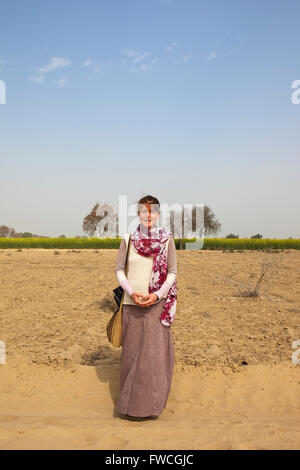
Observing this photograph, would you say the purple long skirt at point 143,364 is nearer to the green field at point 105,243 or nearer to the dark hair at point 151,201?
the dark hair at point 151,201

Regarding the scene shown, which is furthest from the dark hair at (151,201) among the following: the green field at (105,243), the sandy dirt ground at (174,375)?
the green field at (105,243)

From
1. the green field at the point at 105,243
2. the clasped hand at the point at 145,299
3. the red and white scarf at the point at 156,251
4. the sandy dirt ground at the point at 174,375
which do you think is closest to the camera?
the sandy dirt ground at the point at 174,375

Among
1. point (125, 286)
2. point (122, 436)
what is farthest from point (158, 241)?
point (122, 436)

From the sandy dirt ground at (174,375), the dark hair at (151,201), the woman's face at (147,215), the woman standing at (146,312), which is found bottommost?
the sandy dirt ground at (174,375)

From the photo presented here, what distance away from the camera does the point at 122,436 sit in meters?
3.15

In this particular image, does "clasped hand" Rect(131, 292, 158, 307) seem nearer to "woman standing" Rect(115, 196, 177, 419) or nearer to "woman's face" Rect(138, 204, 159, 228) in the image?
"woman standing" Rect(115, 196, 177, 419)

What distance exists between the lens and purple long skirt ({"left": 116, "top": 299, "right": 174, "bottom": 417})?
3574mm

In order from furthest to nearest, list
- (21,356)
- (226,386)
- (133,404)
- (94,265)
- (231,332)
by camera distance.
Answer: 1. (94,265)
2. (231,332)
3. (21,356)
4. (226,386)
5. (133,404)

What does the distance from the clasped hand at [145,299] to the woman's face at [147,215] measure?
2.05ft

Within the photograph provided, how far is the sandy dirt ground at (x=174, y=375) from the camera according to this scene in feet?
10.6

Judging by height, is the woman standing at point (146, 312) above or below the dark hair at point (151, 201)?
below

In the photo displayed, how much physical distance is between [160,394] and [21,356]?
258cm
